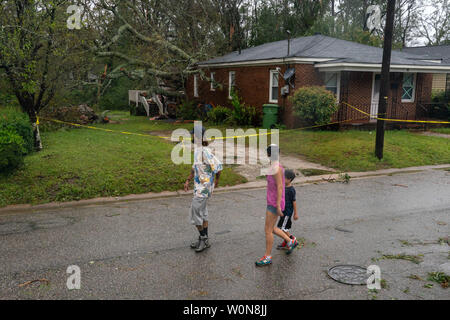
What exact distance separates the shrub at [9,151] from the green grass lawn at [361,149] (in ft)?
26.4

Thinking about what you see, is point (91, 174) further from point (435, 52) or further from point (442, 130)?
point (435, 52)

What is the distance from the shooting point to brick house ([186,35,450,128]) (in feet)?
58.7

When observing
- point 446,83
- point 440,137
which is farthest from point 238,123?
point 446,83

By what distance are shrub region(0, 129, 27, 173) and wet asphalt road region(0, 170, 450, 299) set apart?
69.2 inches

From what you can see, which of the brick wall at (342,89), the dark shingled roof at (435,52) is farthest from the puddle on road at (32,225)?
the dark shingled roof at (435,52)

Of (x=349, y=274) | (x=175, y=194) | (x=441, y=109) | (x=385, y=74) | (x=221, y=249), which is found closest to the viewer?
(x=349, y=274)

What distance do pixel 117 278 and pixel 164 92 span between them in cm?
2025

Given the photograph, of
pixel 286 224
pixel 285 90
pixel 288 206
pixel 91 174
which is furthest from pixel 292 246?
pixel 285 90

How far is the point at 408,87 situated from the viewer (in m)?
20.5

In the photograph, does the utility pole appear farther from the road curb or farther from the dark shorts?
the dark shorts

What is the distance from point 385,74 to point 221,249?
841cm

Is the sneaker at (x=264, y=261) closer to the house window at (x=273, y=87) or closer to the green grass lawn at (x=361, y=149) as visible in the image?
the green grass lawn at (x=361, y=149)
